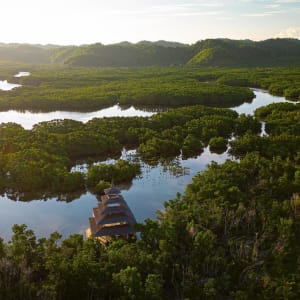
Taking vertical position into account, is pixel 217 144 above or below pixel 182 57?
below

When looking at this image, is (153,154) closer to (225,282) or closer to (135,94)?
(225,282)

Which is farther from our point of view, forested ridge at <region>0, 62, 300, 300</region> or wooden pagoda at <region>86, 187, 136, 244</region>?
wooden pagoda at <region>86, 187, 136, 244</region>

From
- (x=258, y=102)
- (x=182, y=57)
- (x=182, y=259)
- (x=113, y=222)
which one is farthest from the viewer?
(x=182, y=57)

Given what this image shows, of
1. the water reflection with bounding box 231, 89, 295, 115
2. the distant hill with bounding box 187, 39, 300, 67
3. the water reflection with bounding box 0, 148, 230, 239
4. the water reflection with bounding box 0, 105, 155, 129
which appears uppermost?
the distant hill with bounding box 187, 39, 300, 67

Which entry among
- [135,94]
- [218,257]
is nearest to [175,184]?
[218,257]

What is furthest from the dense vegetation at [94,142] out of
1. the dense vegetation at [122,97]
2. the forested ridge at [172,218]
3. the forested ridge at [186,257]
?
the dense vegetation at [122,97]

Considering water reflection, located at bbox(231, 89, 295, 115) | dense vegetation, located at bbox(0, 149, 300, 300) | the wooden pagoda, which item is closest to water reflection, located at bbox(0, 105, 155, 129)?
water reflection, located at bbox(231, 89, 295, 115)

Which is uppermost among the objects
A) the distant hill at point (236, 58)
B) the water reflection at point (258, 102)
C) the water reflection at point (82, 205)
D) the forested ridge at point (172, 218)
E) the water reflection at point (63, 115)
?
the distant hill at point (236, 58)

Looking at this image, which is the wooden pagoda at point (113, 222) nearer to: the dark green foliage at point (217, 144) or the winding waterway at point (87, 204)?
the winding waterway at point (87, 204)

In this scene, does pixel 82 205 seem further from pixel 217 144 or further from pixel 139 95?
pixel 139 95

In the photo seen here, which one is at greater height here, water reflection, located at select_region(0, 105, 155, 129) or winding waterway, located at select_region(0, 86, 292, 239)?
water reflection, located at select_region(0, 105, 155, 129)

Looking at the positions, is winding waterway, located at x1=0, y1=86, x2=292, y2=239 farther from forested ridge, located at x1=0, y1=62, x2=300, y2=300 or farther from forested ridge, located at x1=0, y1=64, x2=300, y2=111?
forested ridge, located at x1=0, y1=64, x2=300, y2=111

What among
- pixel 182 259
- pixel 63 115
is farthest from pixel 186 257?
pixel 63 115
